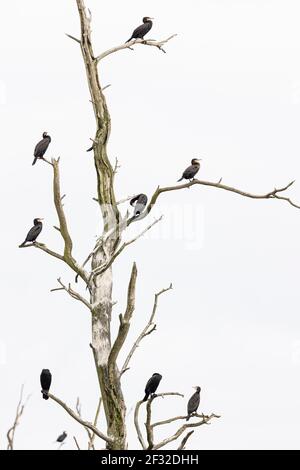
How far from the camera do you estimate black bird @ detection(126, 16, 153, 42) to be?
16.8 meters

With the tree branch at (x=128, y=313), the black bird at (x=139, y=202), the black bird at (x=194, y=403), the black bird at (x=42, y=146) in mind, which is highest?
the black bird at (x=42, y=146)

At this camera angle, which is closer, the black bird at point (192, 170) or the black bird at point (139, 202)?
the black bird at point (139, 202)

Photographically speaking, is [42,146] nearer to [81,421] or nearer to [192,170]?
[192,170]

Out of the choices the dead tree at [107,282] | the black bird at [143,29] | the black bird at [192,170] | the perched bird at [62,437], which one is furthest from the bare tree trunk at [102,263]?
the perched bird at [62,437]

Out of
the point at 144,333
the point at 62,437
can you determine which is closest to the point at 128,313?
the point at 144,333

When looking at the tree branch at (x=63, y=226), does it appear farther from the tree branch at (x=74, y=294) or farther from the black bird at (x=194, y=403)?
the black bird at (x=194, y=403)

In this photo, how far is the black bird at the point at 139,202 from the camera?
1406 centimetres

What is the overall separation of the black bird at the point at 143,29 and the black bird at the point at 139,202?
3.03 metres

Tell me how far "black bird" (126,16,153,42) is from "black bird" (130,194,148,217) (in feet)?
9.94

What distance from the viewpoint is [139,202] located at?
14.4 m

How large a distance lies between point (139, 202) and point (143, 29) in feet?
11.9

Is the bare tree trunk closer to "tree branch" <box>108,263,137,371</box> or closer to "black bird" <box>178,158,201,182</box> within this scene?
"tree branch" <box>108,263,137,371</box>

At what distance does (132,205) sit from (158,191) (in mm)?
591
